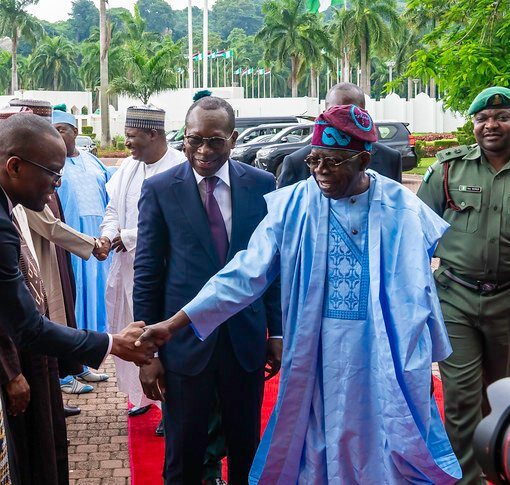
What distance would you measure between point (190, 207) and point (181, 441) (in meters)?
1.06

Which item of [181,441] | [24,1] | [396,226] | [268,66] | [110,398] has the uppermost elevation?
[24,1]

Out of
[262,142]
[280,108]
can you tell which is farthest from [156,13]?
[262,142]

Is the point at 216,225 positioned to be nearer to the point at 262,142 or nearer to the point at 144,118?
the point at 144,118

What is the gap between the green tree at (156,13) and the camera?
135500 mm

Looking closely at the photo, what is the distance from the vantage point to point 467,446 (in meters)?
4.41

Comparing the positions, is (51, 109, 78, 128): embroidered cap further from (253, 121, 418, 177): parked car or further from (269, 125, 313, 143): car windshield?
(269, 125, 313, 143): car windshield

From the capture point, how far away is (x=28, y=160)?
3.29 metres

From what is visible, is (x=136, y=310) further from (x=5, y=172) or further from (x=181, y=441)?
(x=5, y=172)

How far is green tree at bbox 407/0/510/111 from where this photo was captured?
32.1 ft

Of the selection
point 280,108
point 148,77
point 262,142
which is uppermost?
point 148,77

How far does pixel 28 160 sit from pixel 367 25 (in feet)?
169

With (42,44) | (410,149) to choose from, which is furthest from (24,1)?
(410,149)

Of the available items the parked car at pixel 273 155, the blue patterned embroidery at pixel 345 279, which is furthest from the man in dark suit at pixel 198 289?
the parked car at pixel 273 155

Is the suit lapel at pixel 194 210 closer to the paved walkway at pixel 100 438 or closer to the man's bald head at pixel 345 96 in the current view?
the man's bald head at pixel 345 96
